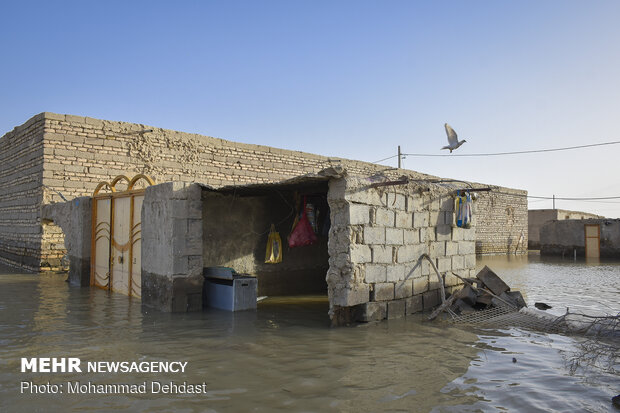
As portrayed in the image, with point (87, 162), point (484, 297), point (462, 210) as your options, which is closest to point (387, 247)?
point (484, 297)

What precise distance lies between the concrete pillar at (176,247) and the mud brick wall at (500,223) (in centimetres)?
1930

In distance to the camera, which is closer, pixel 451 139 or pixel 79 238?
pixel 451 139

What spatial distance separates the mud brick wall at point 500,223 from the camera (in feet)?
80.2

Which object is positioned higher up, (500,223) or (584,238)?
(500,223)

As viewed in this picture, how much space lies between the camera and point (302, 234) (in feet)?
28.8

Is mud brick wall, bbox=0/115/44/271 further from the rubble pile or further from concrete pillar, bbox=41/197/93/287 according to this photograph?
the rubble pile

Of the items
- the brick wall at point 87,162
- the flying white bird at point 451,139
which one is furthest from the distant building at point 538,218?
the flying white bird at point 451,139

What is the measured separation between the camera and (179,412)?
3.53m

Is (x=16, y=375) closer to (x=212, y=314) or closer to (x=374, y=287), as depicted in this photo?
(x=212, y=314)

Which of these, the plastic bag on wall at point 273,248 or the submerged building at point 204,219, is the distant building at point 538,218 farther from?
the plastic bag on wall at point 273,248

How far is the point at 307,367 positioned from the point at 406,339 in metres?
1.89

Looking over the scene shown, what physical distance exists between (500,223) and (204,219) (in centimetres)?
2167

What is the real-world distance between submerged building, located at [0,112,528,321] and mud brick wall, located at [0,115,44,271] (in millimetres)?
63

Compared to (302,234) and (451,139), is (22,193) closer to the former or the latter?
(302,234)
